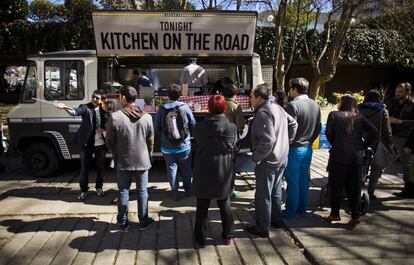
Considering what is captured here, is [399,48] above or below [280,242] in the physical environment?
above

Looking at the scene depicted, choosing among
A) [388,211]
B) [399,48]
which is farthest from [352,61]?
[388,211]

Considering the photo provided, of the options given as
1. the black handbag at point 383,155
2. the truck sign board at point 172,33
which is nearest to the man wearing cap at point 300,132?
the black handbag at point 383,155

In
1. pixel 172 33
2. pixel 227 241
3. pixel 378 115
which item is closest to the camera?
pixel 227 241

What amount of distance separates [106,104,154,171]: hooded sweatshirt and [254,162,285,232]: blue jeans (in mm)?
1348

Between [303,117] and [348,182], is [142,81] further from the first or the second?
[348,182]

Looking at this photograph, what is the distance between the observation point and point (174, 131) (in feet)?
19.0

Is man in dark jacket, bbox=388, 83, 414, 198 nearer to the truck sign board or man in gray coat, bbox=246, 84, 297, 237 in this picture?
man in gray coat, bbox=246, 84, 297, 237

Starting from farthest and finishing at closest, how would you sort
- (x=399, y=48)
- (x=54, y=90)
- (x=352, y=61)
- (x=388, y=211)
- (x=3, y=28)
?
(x=352, y=61), (x=3, y=28), (x=399, y=48), (x=54, y=90), (x=388, y=211)

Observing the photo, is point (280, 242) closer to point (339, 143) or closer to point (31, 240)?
point (339, 143)

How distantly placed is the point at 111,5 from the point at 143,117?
13.9 meters

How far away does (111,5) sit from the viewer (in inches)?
667

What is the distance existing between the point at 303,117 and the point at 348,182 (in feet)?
3.18

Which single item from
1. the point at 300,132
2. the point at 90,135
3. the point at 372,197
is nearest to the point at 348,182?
the point at 300,132

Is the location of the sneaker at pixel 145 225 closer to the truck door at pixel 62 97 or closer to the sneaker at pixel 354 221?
the sneaker at pixel 354 221
